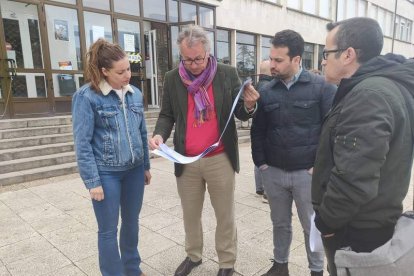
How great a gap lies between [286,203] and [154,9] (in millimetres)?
8735

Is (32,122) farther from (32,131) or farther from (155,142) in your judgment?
(155,142)

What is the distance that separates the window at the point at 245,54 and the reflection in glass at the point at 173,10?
3.53 meters

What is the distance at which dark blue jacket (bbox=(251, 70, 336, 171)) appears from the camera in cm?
237

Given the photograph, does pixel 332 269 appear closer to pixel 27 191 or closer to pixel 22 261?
pixel 22 261

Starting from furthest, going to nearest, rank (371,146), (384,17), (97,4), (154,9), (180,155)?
(384,17), (154,9), (97,4), (180,155), (371,146)

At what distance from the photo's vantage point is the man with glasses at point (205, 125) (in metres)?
2.42

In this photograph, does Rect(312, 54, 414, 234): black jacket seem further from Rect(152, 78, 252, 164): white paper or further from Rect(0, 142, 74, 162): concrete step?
Rect(0, 142, 74, 162): concrete step

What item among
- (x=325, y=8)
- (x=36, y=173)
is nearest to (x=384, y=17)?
(x=325, y=8)

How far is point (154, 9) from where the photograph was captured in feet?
32.5

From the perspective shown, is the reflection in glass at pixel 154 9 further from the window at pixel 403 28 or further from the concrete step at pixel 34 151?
the window at pixel 403 28

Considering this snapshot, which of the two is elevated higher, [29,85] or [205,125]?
[29,85]

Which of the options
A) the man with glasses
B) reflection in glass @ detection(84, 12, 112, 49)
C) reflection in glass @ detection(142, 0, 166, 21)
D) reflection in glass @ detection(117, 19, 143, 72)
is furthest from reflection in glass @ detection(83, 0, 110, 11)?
the man with glasses

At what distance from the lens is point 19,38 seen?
7.41 m

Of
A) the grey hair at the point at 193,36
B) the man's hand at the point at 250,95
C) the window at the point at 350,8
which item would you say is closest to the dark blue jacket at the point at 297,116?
the man's hand at the point at 250,95
